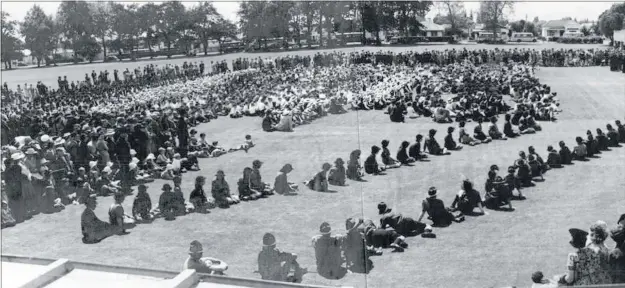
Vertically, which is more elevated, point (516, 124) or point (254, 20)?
point (254, 20)

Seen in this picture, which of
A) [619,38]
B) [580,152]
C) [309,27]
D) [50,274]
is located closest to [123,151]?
[50,274]

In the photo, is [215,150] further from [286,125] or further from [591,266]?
[591,266]

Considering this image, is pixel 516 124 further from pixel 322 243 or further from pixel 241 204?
pixel 322 243

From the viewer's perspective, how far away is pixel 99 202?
40.1 feet

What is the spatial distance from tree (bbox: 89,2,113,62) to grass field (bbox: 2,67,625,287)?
Result: 27.9 metres

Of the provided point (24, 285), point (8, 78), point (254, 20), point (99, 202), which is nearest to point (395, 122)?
point (99, 202)

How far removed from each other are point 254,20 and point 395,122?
1023 inches

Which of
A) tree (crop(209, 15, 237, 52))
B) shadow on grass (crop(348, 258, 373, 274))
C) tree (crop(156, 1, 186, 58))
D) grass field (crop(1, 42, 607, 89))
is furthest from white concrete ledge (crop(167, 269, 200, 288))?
tree (crop(209, 15, 237, 52))

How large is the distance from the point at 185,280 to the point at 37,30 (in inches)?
1526

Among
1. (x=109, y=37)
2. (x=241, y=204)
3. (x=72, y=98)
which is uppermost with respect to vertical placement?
(x=109, y=37)

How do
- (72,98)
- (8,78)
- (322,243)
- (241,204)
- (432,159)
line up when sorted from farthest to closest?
(8,78) < (72,98) < (432,159) < (241,204) < (322,243)

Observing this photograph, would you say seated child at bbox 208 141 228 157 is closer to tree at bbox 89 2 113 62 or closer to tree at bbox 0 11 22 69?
tree at bbox 0 11 22 69

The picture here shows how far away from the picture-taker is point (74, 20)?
38188mm

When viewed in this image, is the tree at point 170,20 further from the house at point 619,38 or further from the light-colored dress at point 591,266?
the light-colored dress at point 591,266
